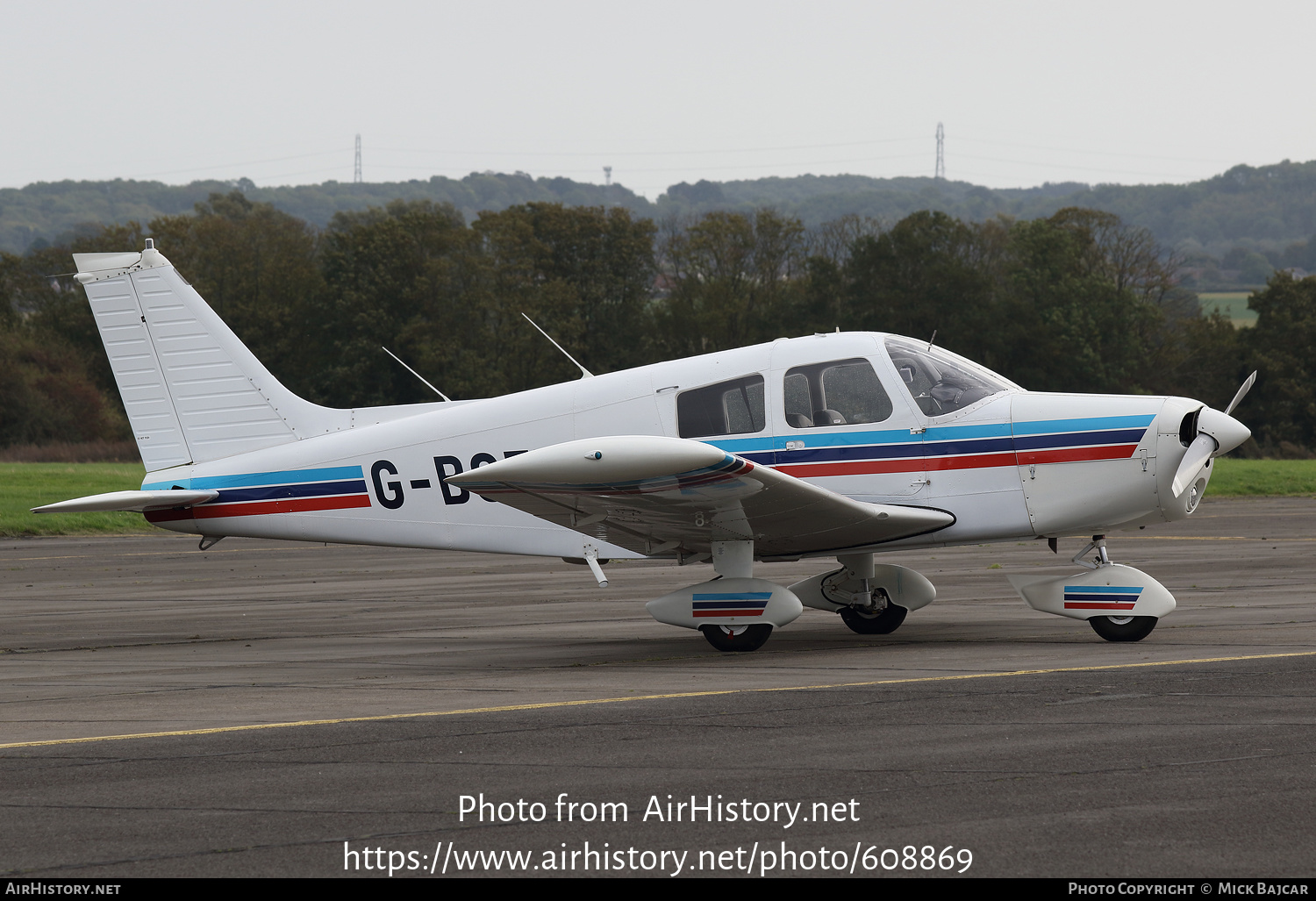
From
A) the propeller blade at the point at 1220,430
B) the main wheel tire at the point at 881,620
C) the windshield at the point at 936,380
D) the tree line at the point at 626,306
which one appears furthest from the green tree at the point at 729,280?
the propeller blade at the point at 1220,430

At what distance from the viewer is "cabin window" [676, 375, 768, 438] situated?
10.9 meters

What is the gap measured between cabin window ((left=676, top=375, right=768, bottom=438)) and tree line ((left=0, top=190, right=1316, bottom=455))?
4769cm

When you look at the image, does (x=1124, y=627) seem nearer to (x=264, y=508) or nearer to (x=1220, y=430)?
(x=1220, y=430)

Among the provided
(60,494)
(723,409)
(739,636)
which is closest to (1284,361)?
(60,494)

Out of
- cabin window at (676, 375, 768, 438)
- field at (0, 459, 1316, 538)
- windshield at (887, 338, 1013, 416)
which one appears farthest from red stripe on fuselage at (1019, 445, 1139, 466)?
field at (0, 459, 1316, 538)

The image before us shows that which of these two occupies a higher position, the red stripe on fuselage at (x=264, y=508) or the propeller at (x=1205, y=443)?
the propeller at (x=1205, y=443)

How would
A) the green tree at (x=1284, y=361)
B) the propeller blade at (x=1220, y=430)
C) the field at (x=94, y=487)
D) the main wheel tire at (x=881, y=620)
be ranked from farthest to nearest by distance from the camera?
the green tree at (x=1284, y=361) < the field at (x=94, y=487) < the main wheel tire at (x=881, y=620) < the propeller blade at (x=1220, y=430)

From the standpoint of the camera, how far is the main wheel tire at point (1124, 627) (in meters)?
10.4

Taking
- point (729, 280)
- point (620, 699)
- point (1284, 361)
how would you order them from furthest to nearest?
point (729, 280) → point (1284, 361) → point (620, 699)

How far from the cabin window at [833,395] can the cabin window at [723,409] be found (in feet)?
0.81

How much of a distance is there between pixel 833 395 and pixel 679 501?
5.81ft

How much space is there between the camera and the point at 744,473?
9375mm

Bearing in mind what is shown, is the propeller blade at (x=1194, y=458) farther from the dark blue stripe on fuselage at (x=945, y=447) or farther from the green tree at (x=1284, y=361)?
the green tree at (x=1284, y=361)

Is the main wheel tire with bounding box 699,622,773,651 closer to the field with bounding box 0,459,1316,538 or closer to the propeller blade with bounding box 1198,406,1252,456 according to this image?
the propeller blade with bounding box 1198,406,1252,456
